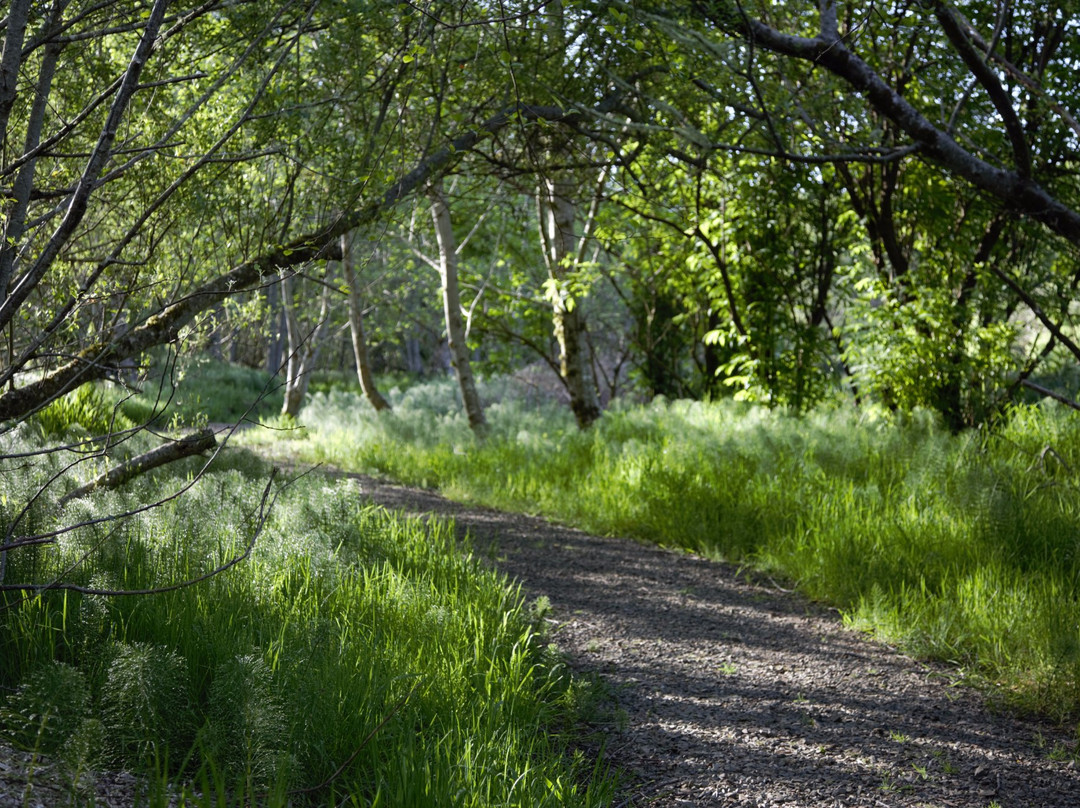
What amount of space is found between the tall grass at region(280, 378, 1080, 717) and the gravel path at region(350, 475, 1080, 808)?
245 mm

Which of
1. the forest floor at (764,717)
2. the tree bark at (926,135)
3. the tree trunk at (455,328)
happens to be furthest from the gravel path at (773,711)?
the tree trunk at (455,328)

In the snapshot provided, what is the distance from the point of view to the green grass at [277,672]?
218 centimetres

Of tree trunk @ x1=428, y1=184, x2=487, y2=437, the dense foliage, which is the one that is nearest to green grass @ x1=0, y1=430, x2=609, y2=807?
the dense foliage

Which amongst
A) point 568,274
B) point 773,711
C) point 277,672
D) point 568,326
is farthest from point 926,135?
point 568,326

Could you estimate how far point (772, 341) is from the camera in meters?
9.35

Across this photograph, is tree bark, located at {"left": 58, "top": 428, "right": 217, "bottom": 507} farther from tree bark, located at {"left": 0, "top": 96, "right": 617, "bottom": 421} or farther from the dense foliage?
tree bark, located at {"left": 0, "top": 96, "right": 617, "bottom": 421}

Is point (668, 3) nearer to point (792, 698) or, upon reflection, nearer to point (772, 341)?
point (792, 698)

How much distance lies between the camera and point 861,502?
552 cm

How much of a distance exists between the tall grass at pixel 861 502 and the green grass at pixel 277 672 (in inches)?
77.0

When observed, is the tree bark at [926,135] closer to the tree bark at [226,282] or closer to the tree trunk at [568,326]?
the tree bark at [226,282]

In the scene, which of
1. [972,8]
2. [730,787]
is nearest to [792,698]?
[730,787]

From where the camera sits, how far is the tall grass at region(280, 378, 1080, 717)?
4.11 metres

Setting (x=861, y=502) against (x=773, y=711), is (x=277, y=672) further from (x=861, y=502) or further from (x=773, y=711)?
(x=861, y=502)

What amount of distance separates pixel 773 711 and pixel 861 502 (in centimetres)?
237
